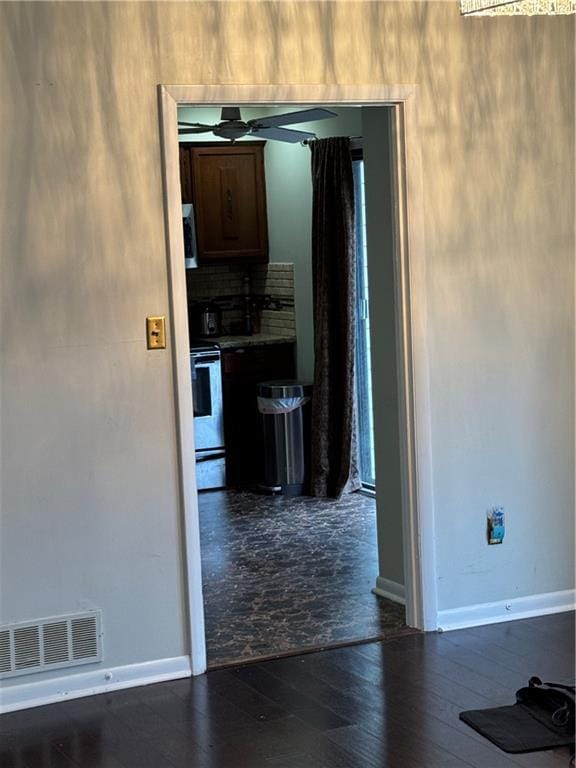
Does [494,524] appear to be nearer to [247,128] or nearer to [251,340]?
[247,128]

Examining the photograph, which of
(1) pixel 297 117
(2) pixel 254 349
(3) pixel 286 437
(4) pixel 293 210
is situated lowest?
(3) pixel 286 437

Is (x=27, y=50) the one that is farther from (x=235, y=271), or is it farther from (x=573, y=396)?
(x=235, y=271)

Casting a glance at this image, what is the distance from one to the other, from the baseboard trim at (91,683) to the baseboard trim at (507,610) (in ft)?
3.63

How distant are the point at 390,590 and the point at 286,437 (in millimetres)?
2606

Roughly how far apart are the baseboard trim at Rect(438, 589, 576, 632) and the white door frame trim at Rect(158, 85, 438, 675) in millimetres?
85

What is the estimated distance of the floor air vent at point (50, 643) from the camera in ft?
13.4

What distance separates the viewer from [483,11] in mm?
3014

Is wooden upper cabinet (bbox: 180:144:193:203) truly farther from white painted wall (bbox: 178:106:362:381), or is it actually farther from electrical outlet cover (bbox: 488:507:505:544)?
electrical outlet cover (bbox: 488:507:505:544)

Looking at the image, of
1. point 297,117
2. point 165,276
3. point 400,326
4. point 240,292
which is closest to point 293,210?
point 240,292

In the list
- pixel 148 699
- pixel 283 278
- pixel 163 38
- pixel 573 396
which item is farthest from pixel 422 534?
pixel 283 278

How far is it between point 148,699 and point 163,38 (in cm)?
233

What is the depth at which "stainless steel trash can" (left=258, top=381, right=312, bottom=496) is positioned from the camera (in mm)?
7672

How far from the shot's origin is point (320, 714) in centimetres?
392

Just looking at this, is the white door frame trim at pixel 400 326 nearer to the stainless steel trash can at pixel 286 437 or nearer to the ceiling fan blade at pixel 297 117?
the ceiling fan blade at pixel 297 117
